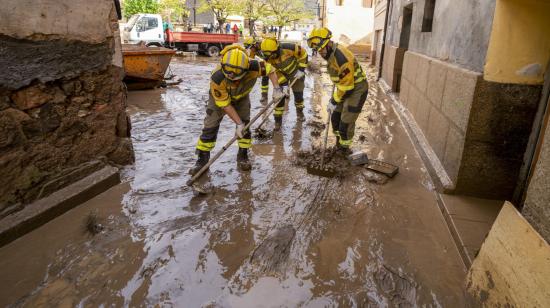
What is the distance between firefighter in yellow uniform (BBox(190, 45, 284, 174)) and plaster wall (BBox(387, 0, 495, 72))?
2.11 meters

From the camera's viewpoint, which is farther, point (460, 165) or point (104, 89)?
point (104, 89)

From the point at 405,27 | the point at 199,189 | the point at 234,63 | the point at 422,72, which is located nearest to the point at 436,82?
the point at 422,72

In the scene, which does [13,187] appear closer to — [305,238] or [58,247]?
[58,247]

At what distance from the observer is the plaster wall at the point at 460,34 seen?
3.21 metres

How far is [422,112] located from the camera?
17.3 feet

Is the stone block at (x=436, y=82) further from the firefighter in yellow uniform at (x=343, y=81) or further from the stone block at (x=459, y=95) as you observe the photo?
the firefighter in yellow uniform at (x=343, y=81)

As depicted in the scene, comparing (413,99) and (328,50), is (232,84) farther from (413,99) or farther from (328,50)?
(413,99)

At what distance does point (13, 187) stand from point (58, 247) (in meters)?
0.73

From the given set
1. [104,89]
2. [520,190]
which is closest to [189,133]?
[104,89]

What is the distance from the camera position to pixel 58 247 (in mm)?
2768

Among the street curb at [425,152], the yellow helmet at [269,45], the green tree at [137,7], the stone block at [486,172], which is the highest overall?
the green tree at [137,7]

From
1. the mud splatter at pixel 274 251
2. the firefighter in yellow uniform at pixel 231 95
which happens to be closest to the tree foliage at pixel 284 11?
the firefighter in yellow uniform at pixel 231 95

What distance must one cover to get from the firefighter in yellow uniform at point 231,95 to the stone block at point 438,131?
6.41ft

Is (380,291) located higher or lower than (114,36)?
lower
